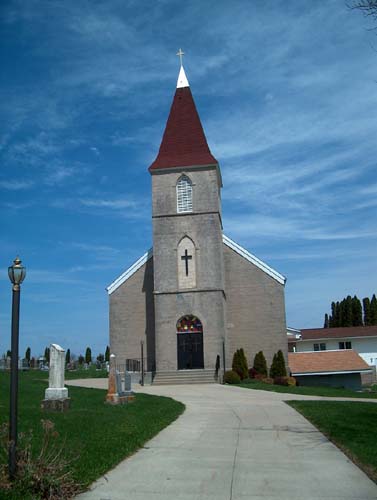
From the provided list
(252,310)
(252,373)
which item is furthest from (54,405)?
(252,310)

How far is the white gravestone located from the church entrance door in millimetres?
18588

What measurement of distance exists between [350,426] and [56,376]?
8122mm

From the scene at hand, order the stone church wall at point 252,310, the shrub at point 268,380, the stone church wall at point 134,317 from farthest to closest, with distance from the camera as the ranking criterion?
the stone church wall at point 134,317 < the stone church wall at point 252,310 < the shrub at point 268,380

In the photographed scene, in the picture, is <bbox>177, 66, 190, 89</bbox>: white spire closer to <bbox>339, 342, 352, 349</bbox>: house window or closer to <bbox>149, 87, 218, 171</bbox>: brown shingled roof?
<bbox>149, 87, 218, 171</bbox>: brown shingled roof

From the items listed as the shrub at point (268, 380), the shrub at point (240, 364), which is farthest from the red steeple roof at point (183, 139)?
the shrub at point (268, 380)

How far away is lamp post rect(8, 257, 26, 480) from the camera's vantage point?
7387mm

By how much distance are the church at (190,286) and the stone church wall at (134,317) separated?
0.07 metres

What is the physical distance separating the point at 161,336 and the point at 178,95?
1657cm

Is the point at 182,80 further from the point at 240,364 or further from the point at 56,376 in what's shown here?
the point at 56,376

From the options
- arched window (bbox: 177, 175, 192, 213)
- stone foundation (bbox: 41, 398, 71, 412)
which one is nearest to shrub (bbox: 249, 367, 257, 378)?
arched window (bbox: 177, 175, 192, 213)

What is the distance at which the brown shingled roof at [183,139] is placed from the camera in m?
36.5

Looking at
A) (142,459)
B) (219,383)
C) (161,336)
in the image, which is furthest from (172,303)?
(142,459)

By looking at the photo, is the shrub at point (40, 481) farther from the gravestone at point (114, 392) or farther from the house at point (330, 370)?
the house at point (330, 370)

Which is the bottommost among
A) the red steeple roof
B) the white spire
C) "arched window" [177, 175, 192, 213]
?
"arched window" [177, 175, 192, 213]
